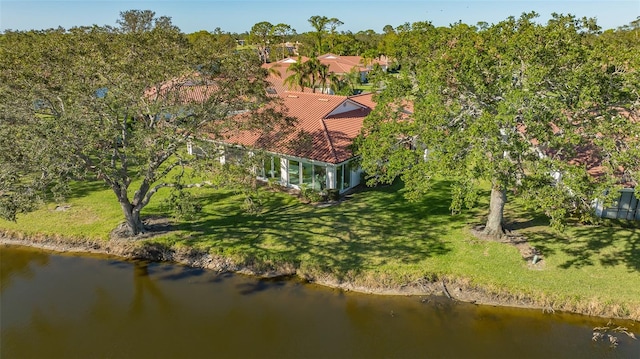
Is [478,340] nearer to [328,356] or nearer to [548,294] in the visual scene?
[548,294]

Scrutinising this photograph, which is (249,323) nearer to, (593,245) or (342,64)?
(593,245)

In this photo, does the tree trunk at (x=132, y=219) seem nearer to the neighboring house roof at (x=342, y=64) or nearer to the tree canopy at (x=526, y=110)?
the tree canopy at (x=526, y=110)

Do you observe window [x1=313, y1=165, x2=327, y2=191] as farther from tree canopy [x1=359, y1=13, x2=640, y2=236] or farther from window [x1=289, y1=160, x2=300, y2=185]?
tree canopy [x1=359, y1=13, x2=640, y2=236]

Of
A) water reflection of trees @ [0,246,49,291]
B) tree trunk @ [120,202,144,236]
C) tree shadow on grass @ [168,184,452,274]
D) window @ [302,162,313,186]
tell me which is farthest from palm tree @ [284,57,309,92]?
water reflection of trees @ [0,246,49,291]

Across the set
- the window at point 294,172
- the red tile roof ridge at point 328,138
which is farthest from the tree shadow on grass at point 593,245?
the window at point 294,172

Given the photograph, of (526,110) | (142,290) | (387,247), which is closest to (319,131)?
(387,247)

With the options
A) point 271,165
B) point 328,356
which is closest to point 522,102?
point 328,356
